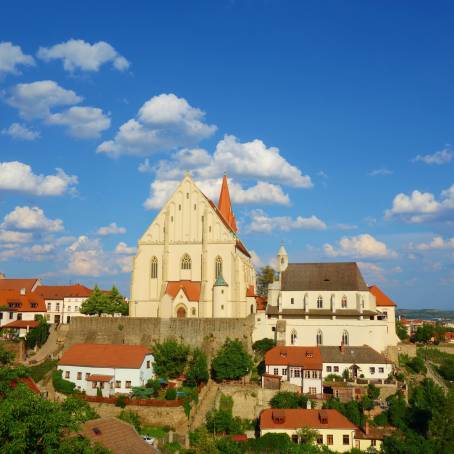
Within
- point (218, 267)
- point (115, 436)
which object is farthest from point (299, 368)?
point (115, 436)

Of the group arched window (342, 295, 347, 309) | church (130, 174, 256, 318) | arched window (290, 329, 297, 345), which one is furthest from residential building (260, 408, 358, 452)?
church (130, 174, 256, 318)

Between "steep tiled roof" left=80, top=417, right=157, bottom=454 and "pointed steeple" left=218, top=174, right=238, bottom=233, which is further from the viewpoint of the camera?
"pointed steeple" left=218, top=174, right=238, bottom=233

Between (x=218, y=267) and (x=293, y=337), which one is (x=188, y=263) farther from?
(x=293, y=337)

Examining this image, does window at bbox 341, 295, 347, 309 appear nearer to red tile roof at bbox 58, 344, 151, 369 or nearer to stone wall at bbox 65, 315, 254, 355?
stone wall at bbox 65, 315, 254, 355

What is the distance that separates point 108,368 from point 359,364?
26.8 m

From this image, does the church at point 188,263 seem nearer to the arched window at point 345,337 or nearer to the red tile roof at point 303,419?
the arched window at point 345,337

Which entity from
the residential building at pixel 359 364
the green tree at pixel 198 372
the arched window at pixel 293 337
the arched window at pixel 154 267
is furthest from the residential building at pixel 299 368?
the arched window at pixel 154 267

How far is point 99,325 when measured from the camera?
2751 inches

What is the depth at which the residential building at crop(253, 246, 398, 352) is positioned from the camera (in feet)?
222

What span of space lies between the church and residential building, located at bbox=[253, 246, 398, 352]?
5964 mm

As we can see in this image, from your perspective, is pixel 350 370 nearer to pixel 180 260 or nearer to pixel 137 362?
pixel 137 362

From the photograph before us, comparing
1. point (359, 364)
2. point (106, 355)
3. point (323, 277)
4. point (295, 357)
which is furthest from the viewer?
A: point (323, 277)

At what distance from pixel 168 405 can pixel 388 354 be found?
92.4 ft

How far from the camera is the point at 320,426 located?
4981 centimetres
